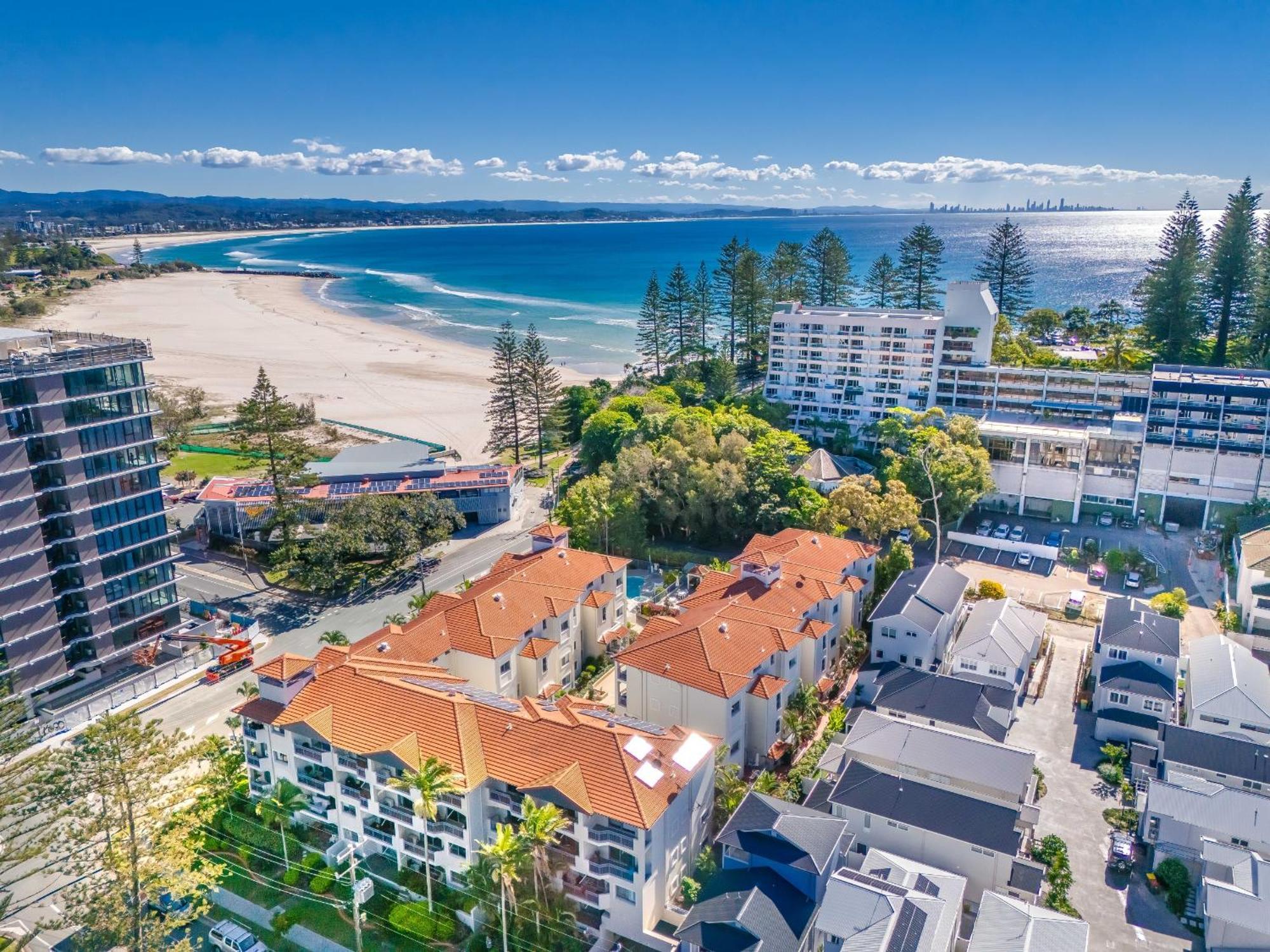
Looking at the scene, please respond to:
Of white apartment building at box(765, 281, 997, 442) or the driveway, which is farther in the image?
white apartment building at box(765, 281, 997, 442)

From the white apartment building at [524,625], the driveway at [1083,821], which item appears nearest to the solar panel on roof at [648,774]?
the white apartment building at [524,625]

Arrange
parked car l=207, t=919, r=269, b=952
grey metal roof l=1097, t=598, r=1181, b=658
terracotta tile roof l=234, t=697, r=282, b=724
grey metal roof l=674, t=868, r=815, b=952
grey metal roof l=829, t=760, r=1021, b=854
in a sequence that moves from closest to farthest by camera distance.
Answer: grey metal roof l=674, t=868, r=815, b=952, parked car l=207, t=919, r=269, b=952, grey metal roof l=829, t=760, r=1021, b=854, terracotta tile roof l=234, t=697, r=282, b=724, grey metal roof l=1097, t=598, r=1181, b=658

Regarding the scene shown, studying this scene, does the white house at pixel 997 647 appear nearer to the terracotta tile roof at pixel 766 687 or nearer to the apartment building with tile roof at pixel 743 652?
the apartment building with tile roof at pixel 743 652

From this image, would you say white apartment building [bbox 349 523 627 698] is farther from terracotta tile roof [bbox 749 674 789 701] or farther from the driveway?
the driveway

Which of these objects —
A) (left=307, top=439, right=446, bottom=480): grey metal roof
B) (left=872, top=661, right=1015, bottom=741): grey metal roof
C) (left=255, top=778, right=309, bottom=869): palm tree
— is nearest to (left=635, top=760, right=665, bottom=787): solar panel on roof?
(left=255, top=778, right=309, bottom=869): palm tree

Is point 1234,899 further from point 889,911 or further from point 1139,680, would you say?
point 1139,680

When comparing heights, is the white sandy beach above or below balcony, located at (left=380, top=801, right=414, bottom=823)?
above

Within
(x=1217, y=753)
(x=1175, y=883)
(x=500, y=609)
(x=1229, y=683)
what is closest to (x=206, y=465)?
(x=500, y=609)


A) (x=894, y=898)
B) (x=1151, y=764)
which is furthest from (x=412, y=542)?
(x=1151, y=764)
